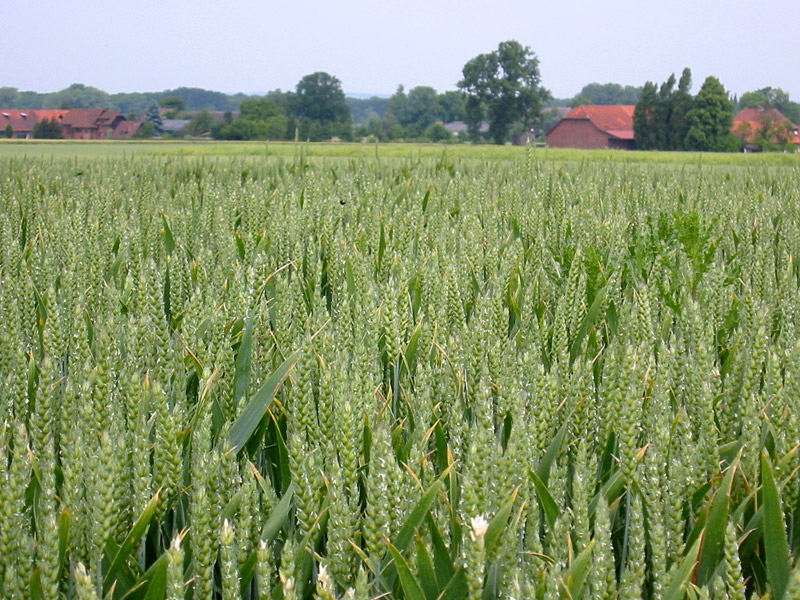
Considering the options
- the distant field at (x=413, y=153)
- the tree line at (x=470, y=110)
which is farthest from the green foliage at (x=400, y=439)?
the tree line at (x=470, y=110)

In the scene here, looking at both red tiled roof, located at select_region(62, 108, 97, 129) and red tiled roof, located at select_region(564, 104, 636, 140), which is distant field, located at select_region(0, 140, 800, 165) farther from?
red tiled roof, located at select_region(564, 104, 636, 140)

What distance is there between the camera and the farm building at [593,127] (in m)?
55.1

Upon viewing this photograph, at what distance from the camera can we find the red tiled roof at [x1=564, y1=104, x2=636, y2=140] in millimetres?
55625

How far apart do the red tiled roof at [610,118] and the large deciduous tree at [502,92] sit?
168 inches

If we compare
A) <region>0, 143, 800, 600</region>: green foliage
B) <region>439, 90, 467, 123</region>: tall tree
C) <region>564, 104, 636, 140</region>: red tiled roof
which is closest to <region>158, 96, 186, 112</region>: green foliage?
<region>439, 90, 467, 123</region>: tall tree

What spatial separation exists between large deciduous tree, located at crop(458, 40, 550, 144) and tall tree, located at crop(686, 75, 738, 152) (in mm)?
13146

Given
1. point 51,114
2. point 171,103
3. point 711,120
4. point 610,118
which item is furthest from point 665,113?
point 51,114

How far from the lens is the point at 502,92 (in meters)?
53.2

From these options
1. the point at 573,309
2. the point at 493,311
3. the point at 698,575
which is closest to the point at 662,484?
the point at 698,575

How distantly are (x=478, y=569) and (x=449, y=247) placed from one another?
1567mm

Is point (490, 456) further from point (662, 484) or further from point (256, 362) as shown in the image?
point (256, 362)

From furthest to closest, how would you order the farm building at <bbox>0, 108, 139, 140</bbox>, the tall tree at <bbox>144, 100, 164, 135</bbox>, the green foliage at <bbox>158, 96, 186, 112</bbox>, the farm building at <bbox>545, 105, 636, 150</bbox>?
1. the farm building at <bbox>545, 105, 636, 150</bbox>
2. the green foliage at <bbox>158, 96, 186, 112</bbox>
3. the farm building at <bbox>0, 108, 139, 140</bbox>
4. the tall tree at <bbox>144, 100, 164, 135</bbox>

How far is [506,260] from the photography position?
5.53 ft

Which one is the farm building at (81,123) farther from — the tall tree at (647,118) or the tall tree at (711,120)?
the tall tree at (711,120)
